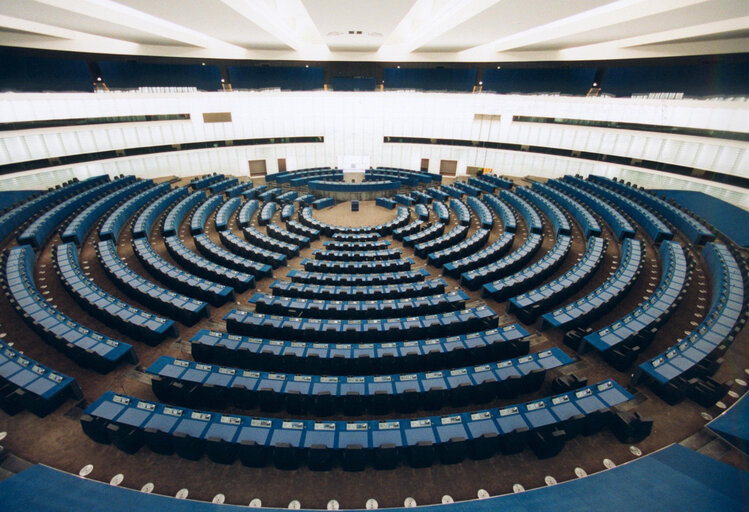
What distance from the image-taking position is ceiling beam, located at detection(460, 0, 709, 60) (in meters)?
14.9

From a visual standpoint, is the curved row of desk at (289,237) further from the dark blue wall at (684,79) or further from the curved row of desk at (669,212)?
the dark blue wall at (684,79)

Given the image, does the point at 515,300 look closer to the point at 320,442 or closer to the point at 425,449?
the point at 425,449

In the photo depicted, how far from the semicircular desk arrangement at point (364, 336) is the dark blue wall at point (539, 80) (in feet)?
59.9

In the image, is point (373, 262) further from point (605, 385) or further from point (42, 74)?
point (42, 74)

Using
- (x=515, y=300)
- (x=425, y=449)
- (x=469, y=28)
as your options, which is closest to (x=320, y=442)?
(x=425, y=449)

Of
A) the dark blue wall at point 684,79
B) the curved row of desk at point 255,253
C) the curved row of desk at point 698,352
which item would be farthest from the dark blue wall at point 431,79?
the curved row of desk at point 698,352

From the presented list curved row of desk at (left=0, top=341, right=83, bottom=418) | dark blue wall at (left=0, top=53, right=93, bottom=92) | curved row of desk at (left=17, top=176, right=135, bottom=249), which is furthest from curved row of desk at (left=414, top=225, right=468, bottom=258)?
dark blue wall at (left=0, top=53, right=93, bottom=92)

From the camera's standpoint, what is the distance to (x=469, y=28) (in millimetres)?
19953

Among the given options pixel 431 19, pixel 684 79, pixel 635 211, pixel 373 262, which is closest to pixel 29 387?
pixel 373 262

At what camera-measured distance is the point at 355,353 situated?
33.0ft

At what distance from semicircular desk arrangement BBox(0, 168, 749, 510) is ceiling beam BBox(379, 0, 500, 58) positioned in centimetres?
1138

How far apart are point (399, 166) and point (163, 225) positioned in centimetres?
2461

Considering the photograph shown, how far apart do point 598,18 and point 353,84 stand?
2376 cm

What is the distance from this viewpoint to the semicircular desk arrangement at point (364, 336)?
25.0ft
